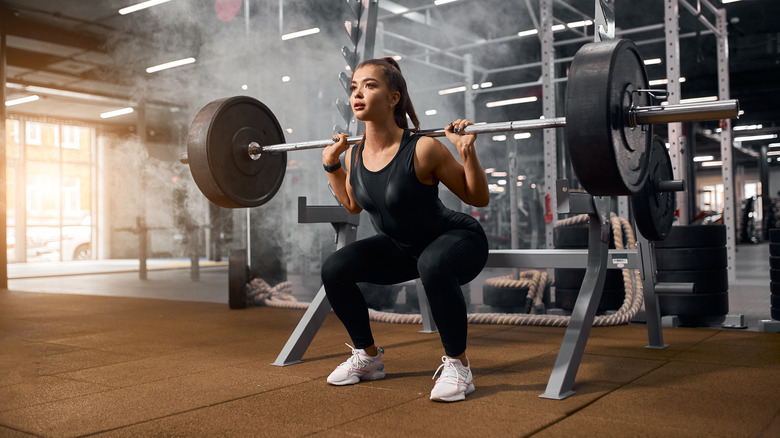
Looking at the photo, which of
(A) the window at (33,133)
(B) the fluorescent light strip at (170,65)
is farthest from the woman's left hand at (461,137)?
(A) the window at (33,133)

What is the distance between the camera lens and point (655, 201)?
1.94m

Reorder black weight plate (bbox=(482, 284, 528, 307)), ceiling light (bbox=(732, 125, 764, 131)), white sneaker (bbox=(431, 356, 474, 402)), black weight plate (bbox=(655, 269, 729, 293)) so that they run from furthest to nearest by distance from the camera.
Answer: ceiling light (bbox=(732, 125, 764, 131)) < black weight plate (bbox=(482, 284, 528, 307)) < black weight plate (bbox=(655, 269, 729, 293)) < white sneaker (bbox=(431, 356, 474, 402))

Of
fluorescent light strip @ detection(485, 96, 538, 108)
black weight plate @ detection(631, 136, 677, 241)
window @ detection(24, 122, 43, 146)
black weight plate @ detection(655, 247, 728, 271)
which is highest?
fluorescent light strip @ detection(485, 96, 538, 108)

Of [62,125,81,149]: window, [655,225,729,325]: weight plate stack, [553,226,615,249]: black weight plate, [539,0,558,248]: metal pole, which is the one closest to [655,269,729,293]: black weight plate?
[655,225,729,325]: weight plate stack

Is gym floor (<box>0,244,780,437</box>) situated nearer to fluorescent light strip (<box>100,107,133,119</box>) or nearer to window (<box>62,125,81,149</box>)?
fluorescent light strip (<box>100,107,133,119</box>)

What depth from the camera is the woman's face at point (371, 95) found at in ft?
5.53

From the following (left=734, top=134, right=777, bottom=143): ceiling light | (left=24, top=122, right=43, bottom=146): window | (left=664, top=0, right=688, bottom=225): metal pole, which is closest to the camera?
(left=664, top=0, right=688, bottom=225): metal pole

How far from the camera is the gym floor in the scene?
1.32 m

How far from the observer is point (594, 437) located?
1215 mm

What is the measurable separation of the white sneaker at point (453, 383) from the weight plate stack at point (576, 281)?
1533 mm

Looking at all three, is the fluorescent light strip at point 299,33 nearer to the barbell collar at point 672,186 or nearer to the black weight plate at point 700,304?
the black weight plate at point 700,304

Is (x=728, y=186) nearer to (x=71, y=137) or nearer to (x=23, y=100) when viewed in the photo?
(x=23, y=100)

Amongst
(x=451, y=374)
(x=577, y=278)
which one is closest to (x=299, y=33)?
(x=577, y=278)

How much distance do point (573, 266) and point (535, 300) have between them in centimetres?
130
